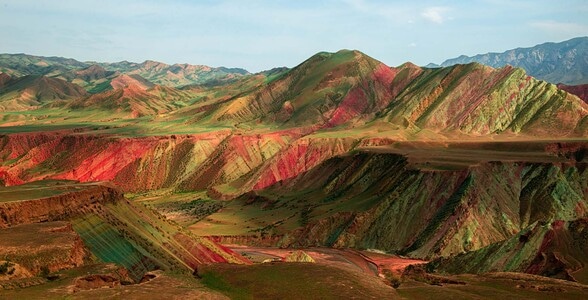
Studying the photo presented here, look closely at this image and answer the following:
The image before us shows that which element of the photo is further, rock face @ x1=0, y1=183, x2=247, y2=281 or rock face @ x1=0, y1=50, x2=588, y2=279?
rock face @ x1=0, y1=50, x2=588, y2=279

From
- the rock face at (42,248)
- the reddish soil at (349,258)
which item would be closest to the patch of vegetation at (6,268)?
the rock face at (42,248)

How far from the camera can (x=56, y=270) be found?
42.9 metres

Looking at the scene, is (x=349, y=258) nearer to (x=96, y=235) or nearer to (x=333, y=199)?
(x=333, y=199)

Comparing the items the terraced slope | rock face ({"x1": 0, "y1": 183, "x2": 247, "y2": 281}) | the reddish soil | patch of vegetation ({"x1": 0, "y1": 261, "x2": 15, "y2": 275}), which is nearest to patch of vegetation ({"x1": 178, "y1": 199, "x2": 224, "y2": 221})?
the terraced slope

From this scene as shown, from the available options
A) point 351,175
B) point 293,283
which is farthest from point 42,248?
point 351,175

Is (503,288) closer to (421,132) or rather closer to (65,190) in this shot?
(65,190)

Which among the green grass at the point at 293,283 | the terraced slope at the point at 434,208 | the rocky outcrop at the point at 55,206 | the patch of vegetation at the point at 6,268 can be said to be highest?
the rocky outcrop at the point at 55,206

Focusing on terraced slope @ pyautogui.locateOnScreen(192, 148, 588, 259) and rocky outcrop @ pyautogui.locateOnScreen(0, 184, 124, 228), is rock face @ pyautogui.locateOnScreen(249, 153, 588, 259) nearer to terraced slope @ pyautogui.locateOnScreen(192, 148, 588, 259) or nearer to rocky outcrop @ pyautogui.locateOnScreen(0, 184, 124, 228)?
terraced slope @ pyautogui.locateOnScreen(192, 148, 588, 259)

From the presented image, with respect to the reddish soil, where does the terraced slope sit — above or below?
above

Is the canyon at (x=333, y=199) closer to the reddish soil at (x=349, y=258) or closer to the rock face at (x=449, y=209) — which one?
the rock face at (x=449, y=209)

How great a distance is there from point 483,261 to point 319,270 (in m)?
33.1

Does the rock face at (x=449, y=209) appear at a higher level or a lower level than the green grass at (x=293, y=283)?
lower

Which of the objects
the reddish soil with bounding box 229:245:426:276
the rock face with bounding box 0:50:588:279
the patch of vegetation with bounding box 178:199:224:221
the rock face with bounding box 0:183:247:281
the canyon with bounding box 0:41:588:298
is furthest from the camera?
the patch of vegetation with bounding box 178:199:224:221

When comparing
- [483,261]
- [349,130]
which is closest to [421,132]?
[349,130]
